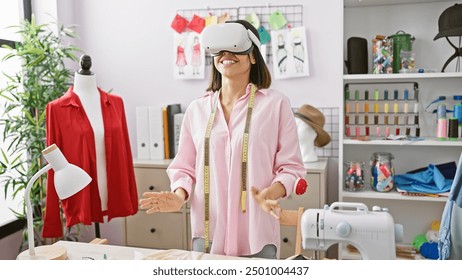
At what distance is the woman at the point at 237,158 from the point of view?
150 centimetres

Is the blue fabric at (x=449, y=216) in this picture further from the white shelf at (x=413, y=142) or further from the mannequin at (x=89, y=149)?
the mannequin at (x=89, y=149)

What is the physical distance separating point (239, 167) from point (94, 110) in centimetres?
118

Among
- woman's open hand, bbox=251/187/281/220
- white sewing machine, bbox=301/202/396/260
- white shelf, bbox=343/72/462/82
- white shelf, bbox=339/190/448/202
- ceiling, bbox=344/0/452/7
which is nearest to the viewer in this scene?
white sewing machine, bbox=301/202/396/260

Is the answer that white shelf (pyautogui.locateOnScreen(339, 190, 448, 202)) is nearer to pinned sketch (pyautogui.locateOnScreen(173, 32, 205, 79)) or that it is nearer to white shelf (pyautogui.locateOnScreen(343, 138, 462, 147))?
white shelf (pyautogui.locateOnScreen(343, 138, 462, 147))

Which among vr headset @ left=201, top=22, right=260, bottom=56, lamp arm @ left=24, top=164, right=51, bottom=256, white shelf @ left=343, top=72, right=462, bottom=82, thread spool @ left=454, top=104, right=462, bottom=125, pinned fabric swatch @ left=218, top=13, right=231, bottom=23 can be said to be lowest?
lamp arm @ left=24, top=164, right=51, bottom=256

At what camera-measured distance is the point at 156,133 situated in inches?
117

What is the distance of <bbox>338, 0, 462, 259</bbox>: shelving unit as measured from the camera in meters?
2.62

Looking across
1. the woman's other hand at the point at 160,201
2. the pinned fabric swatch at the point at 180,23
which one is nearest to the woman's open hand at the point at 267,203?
the woman's other hand at the point at 160,201

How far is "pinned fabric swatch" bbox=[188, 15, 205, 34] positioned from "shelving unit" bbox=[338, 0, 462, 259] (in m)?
0.96

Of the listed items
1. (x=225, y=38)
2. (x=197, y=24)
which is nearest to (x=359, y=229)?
(x=225, y=38)

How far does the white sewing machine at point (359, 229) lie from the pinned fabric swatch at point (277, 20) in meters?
1.98

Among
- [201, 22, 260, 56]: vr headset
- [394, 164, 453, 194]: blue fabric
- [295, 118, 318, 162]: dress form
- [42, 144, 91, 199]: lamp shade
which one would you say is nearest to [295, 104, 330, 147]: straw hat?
[295, 118, 318, 162]: dress form

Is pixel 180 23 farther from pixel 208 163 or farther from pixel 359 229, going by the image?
pixel 359 229
